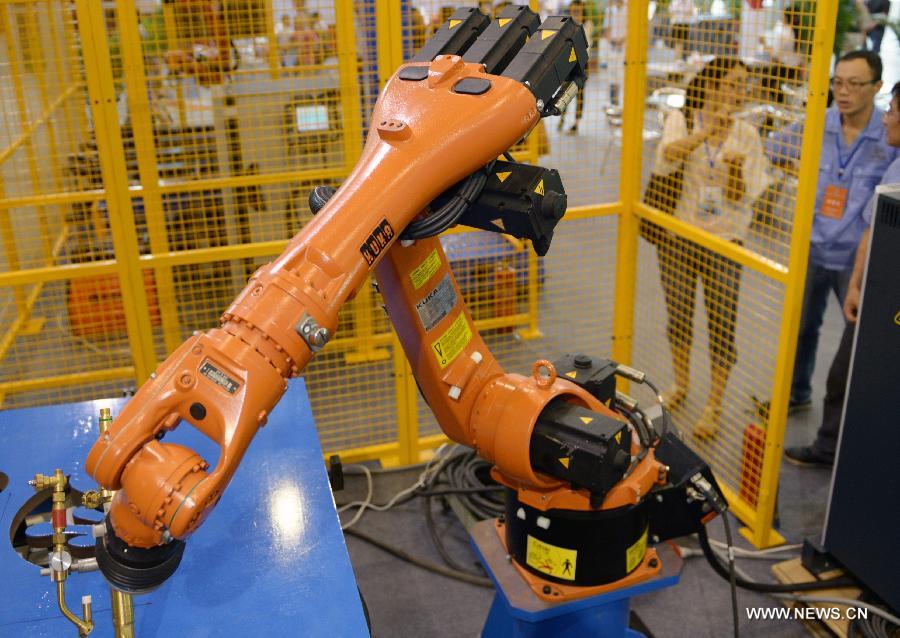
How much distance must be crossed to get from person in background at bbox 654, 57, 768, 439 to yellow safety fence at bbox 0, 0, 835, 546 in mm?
19

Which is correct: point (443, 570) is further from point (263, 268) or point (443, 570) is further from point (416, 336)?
point (263, 268)

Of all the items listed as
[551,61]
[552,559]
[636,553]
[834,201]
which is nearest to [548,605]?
[552,559]

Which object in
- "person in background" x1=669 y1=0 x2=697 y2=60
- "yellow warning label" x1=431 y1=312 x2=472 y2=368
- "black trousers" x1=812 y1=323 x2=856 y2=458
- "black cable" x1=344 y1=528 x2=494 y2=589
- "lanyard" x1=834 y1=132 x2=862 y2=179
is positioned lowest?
"black cable" x1=344 y1=528 x2=494 y2=589

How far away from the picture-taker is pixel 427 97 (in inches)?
78.5

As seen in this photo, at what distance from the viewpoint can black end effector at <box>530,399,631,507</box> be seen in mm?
2301

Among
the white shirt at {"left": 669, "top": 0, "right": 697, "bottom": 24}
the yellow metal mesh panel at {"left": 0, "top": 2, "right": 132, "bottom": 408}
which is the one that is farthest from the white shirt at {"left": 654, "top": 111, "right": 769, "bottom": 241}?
the yellow metal mesh panel at {"left": 0, "top": 2, "right": 132, "bottom": 408}

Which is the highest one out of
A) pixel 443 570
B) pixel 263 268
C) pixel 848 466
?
pixel 263 268

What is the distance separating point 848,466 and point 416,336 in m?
1.99

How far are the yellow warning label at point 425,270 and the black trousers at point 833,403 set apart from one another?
2.80 m

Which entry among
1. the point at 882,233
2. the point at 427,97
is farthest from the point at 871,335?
the point at 427,97

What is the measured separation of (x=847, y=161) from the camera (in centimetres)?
438

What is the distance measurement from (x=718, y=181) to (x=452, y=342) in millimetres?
2214

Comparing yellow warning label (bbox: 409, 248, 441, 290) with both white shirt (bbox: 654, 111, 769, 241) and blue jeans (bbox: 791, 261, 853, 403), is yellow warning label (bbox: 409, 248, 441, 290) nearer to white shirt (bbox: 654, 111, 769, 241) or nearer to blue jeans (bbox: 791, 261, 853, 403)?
white shirt (bbox: 654, 111, 769, 241)

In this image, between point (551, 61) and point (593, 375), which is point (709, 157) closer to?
point (593, 375)
